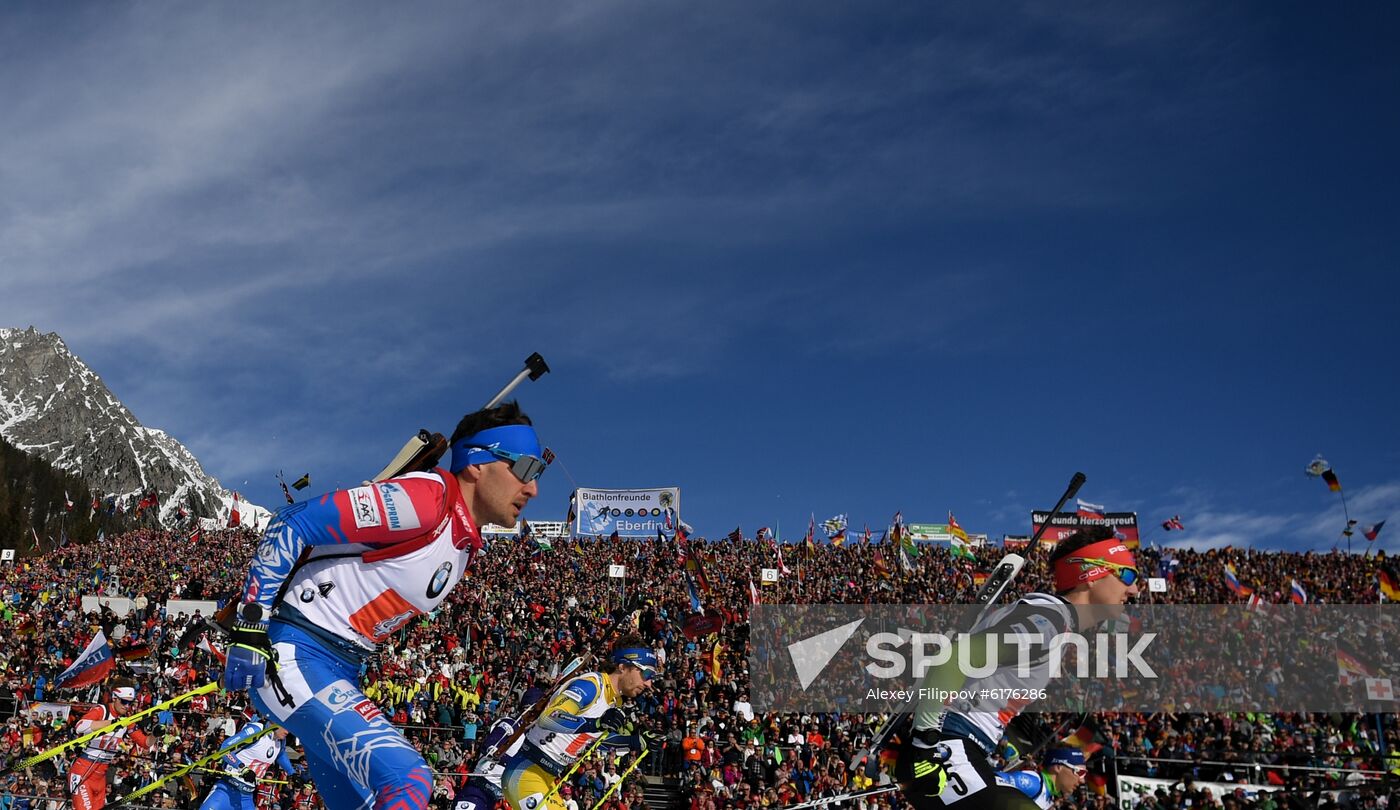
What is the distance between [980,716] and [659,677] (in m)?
20.0

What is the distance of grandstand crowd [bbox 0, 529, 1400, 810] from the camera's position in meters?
18.9

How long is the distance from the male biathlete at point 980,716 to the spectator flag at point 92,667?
54.8 ft

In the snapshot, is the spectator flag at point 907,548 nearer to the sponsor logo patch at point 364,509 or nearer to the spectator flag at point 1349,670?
the spectator flag at point 1349,670

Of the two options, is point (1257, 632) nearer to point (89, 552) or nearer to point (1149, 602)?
point (1149, 602)

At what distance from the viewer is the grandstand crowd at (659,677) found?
18.9m

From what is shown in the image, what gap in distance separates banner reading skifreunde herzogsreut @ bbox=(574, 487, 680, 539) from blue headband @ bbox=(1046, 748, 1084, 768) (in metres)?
39.0

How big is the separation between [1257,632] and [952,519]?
15503 millimetres

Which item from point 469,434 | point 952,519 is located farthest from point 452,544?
point 952,519

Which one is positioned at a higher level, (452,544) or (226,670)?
(452,544)

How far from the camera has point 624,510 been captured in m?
46.3

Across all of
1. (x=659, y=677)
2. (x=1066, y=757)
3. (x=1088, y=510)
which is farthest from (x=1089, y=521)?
(x=1066, y=757)

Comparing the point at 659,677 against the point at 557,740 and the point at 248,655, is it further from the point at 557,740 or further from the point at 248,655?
the point at 248,655

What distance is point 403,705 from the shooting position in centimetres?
2531

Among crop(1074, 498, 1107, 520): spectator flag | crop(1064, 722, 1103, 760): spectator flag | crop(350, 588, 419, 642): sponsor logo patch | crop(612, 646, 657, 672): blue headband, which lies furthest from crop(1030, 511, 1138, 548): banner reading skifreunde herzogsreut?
crop(350, 588, 419, 642): sponsor logo patch
